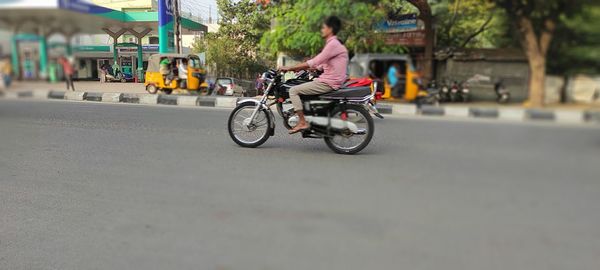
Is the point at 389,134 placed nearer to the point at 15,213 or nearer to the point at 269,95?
the point at 269,95

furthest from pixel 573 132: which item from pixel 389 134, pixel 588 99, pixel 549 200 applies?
pixel 389 134

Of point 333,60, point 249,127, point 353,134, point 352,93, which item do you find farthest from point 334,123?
point 333,60

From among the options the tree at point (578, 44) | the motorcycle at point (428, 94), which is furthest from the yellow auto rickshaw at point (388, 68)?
the tree at point (578, 44)

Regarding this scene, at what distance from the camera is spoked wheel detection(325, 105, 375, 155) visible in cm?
155

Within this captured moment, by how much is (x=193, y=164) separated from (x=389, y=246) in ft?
2.82

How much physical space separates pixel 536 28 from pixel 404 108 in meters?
0.29

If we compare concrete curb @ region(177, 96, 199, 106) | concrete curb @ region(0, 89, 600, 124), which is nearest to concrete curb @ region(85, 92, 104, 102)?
concrete curb @ region(0, 89, 600, 124)

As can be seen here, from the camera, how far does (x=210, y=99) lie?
111 centimetres

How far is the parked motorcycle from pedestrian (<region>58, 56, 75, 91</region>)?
900 millimetres

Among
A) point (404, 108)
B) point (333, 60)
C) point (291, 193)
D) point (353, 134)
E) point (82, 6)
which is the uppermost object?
point (82, 6)

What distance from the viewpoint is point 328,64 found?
1.02 meters

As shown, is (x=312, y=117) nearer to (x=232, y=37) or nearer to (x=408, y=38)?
(x=232, y=37)

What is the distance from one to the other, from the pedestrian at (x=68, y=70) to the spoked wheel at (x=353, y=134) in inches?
32.5

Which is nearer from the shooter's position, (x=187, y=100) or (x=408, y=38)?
(x=408, y=38)
